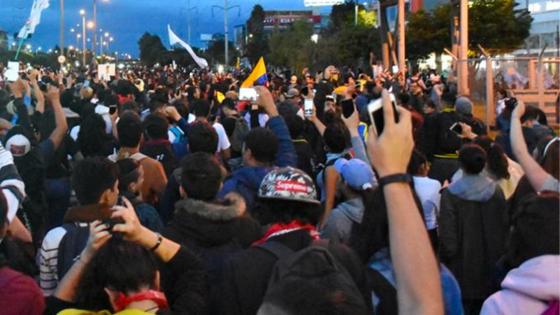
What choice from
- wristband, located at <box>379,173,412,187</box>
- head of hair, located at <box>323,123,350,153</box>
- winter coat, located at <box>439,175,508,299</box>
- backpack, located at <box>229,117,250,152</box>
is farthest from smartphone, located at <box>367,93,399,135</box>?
backpack, located at <box>229,117,250,152</box>

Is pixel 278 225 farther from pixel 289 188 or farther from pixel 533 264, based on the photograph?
pixel 533 264

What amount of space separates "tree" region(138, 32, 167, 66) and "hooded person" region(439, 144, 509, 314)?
229 ft

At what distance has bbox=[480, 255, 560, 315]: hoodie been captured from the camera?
2977 millimetres

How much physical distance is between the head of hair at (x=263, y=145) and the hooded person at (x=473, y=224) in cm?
134

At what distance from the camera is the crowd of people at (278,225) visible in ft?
8.84

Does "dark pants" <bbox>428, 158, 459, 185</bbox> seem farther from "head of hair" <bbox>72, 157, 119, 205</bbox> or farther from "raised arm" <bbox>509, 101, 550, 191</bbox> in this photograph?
"head of hair" <bbox>72, 157, 119, 205</bbox>

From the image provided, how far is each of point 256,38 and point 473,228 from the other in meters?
81.4

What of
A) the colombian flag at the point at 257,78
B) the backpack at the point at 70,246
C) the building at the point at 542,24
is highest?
the building at the point at 542,24

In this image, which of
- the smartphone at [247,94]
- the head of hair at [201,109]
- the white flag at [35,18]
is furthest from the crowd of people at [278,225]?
the white flag at [35,18]

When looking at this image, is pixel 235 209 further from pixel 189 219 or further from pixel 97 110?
pixel 97 110

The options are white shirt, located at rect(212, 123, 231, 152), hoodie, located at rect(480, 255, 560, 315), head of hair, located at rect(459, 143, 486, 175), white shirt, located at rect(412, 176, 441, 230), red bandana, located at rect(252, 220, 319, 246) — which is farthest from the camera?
white shirt, located at rect(212, 123, 231, 152)

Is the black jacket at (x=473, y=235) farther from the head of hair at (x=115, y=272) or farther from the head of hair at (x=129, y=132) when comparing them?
the head of hair at (x=115, y=272)

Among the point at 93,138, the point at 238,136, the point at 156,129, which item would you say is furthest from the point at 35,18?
the point at 156,129

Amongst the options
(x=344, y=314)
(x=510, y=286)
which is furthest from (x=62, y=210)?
(x=344, y=314)
